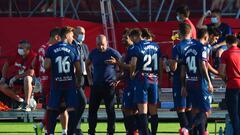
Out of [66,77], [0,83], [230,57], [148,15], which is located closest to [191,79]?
[230,57]

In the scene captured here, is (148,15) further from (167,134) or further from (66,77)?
(66,77)

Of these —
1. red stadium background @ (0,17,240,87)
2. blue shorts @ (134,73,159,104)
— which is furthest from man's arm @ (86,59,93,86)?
red stadium background @ (0,17,240,87)

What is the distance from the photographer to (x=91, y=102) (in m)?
20.6

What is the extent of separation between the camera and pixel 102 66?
20.4 meters

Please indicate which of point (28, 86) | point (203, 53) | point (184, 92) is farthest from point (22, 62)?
point (203, 53)

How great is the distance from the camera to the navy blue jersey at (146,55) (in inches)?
748

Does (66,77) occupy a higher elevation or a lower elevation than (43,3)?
lower

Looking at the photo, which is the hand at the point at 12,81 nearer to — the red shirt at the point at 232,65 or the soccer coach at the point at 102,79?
the soccer coach at the point at 102,79

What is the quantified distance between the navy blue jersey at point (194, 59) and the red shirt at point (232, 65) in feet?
1.98

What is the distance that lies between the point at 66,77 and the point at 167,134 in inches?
142

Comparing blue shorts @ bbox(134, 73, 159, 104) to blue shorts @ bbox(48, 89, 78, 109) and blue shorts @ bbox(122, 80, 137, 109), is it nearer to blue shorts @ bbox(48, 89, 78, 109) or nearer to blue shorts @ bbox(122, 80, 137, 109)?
blue shorts @ bbox(122, 80, 137, 109)

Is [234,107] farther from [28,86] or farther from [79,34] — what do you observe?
[28,86]

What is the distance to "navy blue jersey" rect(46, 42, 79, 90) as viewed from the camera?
1886 cm

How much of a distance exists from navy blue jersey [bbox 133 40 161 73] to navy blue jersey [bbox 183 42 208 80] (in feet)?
2.32
